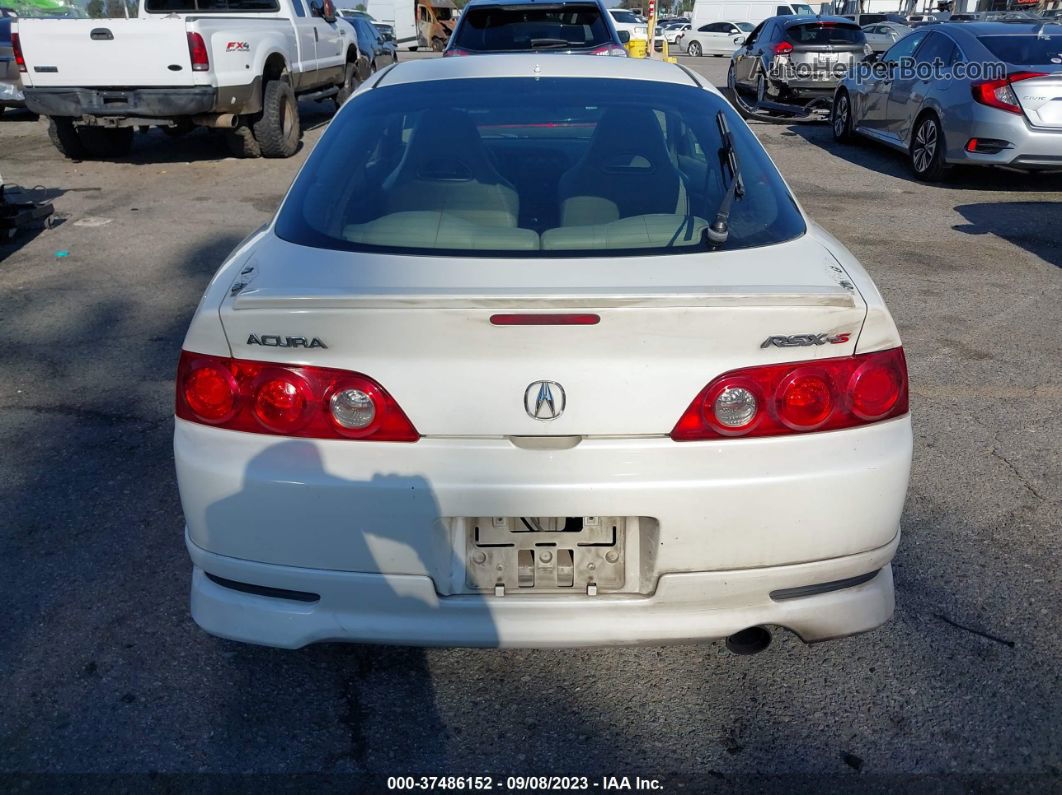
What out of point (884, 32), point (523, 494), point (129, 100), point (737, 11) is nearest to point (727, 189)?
point (523, 494)

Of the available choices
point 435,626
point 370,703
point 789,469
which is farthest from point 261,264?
point 789,469

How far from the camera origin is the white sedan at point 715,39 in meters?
37.3

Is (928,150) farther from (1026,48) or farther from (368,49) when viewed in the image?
(368,49)

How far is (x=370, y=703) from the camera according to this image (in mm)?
2607

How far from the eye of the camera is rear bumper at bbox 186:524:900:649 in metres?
2.23

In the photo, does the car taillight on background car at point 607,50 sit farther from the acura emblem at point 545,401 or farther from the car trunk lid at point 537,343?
the acura emblem at point 545,401

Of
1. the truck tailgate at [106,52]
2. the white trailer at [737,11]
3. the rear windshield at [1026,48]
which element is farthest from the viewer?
the white trailer at [737,11]

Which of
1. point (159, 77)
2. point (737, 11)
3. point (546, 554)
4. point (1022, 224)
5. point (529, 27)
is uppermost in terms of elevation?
point (529, 27)

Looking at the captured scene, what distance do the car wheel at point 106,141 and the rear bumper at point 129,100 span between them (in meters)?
1.38

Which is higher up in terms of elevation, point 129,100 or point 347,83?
point 129,100

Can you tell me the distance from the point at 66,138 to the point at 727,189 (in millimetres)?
10265

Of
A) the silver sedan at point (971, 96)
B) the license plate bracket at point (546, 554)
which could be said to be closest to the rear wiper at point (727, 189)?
the license plate bracket at point (546, 554)

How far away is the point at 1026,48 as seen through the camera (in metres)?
9.26

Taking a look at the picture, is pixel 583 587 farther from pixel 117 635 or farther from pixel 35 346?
pixel 35 346
